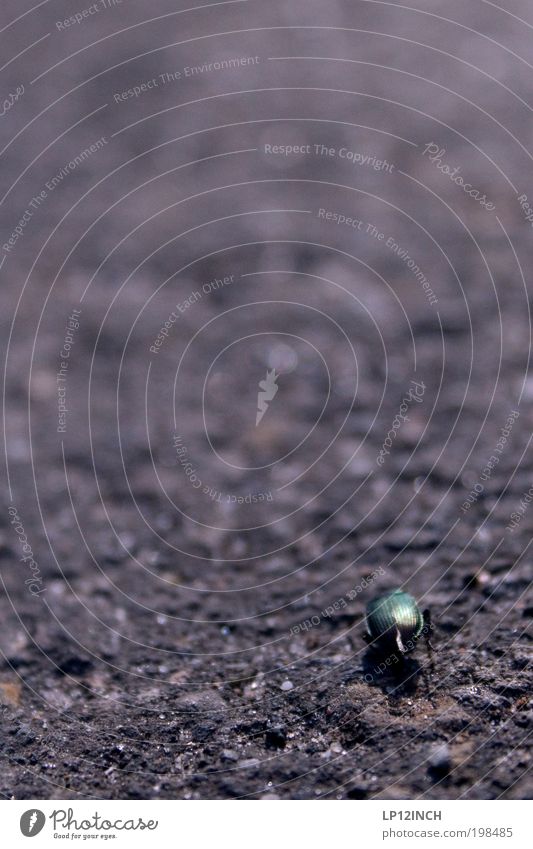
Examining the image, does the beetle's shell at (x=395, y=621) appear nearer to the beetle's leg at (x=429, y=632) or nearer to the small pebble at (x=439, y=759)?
the beetle's leg at (x=429, y=632)

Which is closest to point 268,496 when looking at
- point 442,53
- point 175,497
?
point 175,497

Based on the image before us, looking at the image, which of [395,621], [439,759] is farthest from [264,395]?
[439,759]

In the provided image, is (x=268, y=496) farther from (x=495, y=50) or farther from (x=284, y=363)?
(x=495, y=50)

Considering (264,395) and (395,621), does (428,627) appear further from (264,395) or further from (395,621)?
(264,395)

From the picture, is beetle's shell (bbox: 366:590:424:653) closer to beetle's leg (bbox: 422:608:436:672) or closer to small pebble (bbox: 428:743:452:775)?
beetle's leg (bbox: 422:608:436:672)

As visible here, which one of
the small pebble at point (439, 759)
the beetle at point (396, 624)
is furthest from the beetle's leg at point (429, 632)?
the small pebble at point (439, 759)

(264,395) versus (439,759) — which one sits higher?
(264,395)
